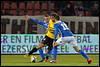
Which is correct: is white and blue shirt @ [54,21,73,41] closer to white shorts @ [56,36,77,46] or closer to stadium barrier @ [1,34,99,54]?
white shorts @ [56,36,77,46]

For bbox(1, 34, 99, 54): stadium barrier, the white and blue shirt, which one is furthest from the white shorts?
bbox(1, 34, 99, 54): stadium barrier

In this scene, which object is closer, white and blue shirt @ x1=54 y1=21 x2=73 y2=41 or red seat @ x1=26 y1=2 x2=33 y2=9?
white and blue shirt @ x1=54 y1=21 x2=73 y2=41

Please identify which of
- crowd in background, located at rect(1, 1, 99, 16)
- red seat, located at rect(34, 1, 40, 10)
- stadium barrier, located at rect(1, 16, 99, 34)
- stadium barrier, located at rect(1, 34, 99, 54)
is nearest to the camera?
stadium barrier, located at rect(1, 34, 99, 54)

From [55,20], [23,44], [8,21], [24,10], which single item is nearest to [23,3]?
[24,10]

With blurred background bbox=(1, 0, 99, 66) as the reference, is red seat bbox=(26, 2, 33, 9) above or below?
above

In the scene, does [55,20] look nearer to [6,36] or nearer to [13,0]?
[6,36]

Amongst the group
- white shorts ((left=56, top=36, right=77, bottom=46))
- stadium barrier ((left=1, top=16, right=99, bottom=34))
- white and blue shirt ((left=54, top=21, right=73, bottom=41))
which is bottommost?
white shorts ((left=56, top=36, right=77, bottom=46))

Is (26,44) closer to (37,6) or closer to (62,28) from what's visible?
(37,6)

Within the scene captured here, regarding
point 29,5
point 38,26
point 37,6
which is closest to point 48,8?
point 37,6

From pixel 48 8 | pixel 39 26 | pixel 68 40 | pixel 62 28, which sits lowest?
pixel 68 40

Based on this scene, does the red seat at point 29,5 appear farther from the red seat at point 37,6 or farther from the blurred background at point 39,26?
the red seat at point 37,6

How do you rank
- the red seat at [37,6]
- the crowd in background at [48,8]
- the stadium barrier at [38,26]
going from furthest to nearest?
the red seat at [37,6] → the crowd in background at [48,8] → the stadium barrier at [38,26]

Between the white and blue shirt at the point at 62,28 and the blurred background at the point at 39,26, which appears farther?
the blurred background at the point at 39,26

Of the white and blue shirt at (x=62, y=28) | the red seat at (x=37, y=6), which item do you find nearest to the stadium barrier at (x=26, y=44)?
the red seat at (x=37, y=6)
